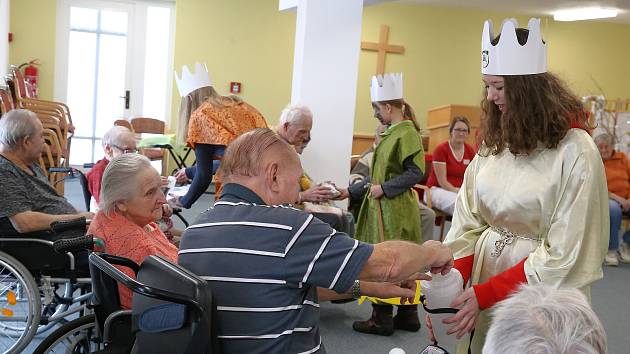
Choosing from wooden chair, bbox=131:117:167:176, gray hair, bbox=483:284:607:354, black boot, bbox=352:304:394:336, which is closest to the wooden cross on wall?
wooden chair, bbox=131:117:167:176

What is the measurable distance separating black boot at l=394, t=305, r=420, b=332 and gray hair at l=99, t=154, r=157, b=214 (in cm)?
187

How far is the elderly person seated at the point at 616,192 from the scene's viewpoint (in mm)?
5754

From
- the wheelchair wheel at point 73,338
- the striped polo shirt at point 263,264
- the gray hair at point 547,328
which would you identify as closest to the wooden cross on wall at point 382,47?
the wheelchair wheel at point 73,338

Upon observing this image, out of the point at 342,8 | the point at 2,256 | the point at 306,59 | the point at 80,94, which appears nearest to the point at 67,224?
the point at 2,256

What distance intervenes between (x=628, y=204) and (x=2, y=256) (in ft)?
17.4

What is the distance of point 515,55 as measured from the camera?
1.65m

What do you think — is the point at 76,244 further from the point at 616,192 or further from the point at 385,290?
the point at 616,192

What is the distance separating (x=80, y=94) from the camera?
8.80 m

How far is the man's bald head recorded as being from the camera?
4.53 ft

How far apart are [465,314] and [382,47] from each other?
7.92m

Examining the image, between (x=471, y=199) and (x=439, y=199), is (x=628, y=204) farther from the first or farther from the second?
(x=471, y=199)

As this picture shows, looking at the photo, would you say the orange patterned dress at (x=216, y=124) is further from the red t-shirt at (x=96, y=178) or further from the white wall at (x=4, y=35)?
the white wall at (x=4, y=35)

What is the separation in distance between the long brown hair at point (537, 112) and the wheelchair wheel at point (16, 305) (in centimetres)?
Result: 199

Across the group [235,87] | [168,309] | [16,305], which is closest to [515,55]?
[168,309]
